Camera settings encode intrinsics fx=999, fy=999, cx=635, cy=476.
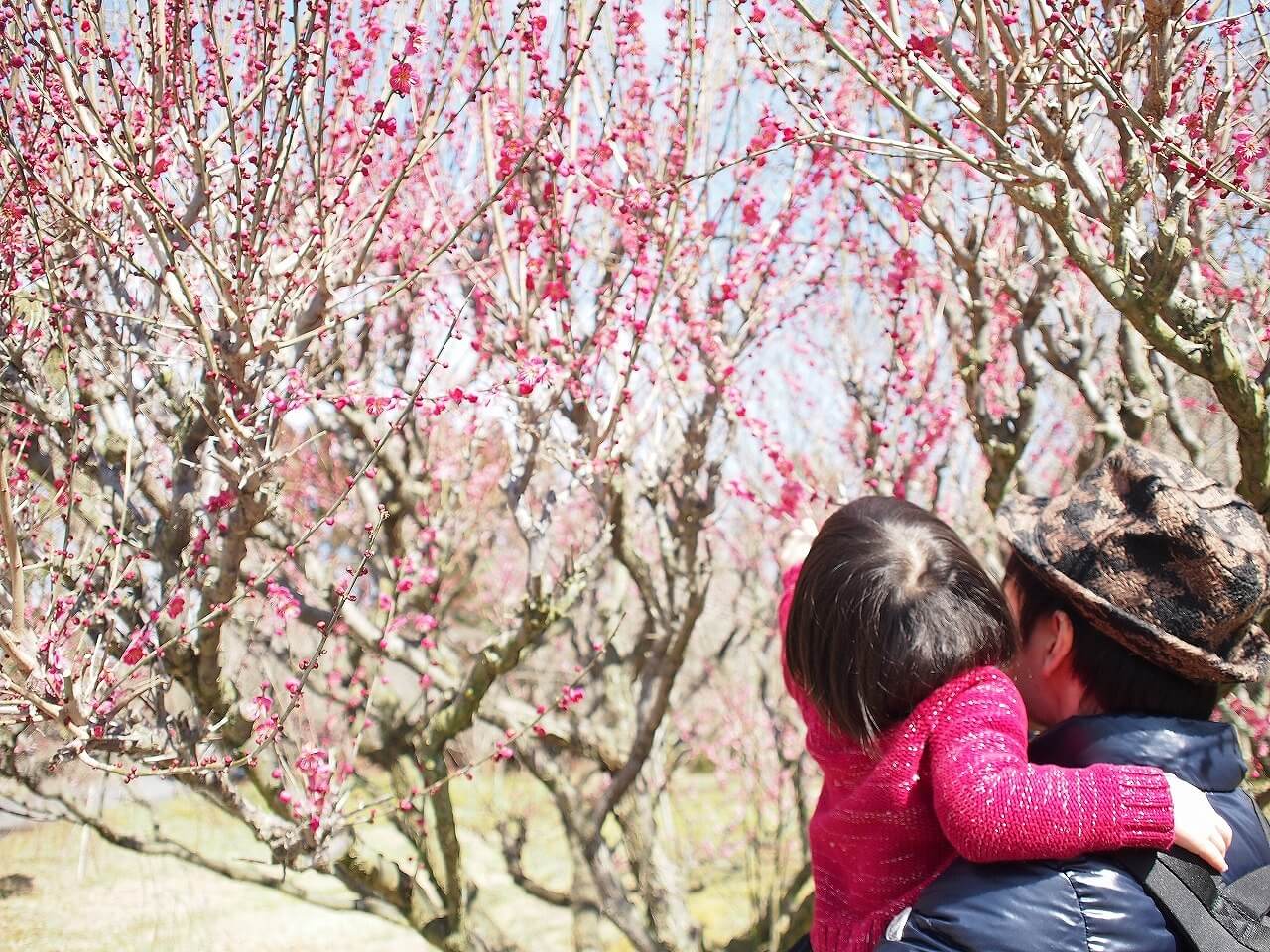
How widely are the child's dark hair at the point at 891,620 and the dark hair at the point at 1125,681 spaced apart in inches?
4.2

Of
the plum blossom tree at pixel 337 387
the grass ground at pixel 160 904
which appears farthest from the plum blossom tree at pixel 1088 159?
the grass ground at pixel 160 904

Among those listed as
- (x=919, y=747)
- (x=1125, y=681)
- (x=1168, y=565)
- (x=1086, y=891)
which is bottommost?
(x=1086, y=891)

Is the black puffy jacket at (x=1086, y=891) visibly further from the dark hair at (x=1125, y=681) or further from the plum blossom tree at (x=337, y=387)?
the plum blossom tree at (x=337, y=387)

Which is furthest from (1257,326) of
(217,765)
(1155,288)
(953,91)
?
(217,765)

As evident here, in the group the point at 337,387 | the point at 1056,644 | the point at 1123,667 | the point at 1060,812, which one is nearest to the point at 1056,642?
the point at 1056,644

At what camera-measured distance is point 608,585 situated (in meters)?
5.61

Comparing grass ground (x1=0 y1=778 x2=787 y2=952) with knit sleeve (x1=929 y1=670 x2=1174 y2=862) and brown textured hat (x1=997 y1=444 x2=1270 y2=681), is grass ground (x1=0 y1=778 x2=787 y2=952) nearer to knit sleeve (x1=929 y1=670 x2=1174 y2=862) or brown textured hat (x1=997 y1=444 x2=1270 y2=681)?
knit sleeve (x1=929 y1=670 x2=1174 y2=862)

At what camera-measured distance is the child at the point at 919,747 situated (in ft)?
4.36

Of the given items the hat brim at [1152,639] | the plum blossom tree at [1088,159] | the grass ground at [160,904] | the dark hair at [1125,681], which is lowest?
the grass ground at [160,904]

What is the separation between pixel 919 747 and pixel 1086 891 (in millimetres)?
293

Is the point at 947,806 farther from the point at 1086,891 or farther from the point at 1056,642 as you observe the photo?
the point at 1056,642

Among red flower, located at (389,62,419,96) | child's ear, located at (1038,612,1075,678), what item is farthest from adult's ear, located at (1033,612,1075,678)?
red flower, located at (389,62,419,96)

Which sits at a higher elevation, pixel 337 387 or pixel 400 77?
pixel 400 77

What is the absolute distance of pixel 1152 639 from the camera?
4.89ft
